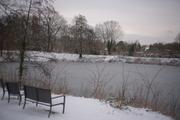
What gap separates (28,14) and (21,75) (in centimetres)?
323

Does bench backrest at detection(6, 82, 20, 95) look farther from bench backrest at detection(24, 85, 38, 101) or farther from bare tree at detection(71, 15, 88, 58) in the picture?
bare tree at detection(71, 15, 88, 58)

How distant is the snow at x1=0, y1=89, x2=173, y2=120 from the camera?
5547mm

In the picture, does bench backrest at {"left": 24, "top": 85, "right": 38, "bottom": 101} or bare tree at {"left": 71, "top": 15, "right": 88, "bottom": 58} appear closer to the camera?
bench backrest at {"left": 24, "top": 85, "right": 38, "bottom": 101}

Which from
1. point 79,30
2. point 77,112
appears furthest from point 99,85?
point 79,30

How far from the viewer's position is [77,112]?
6.18 meters

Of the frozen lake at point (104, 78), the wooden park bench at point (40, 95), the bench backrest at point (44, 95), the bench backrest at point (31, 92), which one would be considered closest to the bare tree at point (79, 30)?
the frozen lake at point (104, 78)

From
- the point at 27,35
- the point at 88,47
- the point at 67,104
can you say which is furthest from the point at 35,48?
the point at 88,47

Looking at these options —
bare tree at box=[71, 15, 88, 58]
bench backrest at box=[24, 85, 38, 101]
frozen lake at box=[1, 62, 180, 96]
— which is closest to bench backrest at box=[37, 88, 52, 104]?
bench backrest at box=[24, 85, 38, 101]

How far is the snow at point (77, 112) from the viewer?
555 cm

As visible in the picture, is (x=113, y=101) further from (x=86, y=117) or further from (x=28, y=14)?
(x=28, y=14)

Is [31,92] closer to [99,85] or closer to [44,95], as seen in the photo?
[44,95]

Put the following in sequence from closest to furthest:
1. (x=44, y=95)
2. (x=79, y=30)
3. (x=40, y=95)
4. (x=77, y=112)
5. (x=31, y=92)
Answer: (x=44, y=95) < (x=40, y=95) < (x=31, y=92) < (x=77, y=112) < (x=79, y=30)

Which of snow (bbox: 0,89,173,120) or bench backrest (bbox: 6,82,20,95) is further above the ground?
bench backrest (bbox: 6,82,20,95)

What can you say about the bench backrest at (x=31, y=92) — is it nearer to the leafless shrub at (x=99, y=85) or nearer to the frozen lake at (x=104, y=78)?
the leafless shrub at (x=99, y=85)
